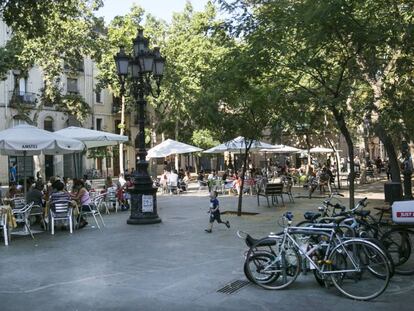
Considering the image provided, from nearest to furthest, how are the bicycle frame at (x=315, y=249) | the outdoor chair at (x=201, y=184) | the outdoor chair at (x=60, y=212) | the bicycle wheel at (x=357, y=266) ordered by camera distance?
1. the bicycle wheel at (x=357, y=266)
2. the bicycle frame at (x=315, y=249)
3. the outdoor chair at (x=60, y=212)
4. the outdoor chair at (x=201, y=184)

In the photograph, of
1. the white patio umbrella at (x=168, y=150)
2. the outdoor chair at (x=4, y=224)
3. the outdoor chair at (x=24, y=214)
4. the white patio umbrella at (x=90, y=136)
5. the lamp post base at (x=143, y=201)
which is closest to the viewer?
the outdoor chair at (x=4, y=224)

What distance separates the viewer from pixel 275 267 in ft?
21.3

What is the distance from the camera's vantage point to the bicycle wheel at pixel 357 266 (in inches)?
236

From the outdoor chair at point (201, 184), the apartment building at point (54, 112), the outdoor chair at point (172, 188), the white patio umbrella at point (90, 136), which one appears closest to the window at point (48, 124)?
the apartment building at point (54, 112)

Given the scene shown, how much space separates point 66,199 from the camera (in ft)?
38.3

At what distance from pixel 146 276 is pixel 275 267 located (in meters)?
1.92

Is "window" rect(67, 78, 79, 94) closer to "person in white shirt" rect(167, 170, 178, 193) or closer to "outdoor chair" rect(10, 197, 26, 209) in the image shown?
"person in white shirt" rect(167, 170, 178, 193)

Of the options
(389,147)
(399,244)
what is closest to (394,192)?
(389,147)

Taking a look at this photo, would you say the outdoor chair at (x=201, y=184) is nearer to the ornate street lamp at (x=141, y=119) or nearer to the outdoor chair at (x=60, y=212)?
the ornate street lamp at (x=141, y=119)

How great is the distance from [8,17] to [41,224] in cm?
594

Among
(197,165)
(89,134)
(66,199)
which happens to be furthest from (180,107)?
(66,199)

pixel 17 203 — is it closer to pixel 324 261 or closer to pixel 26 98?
pixel 324 261

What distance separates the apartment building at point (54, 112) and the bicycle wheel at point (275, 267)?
2714 cm

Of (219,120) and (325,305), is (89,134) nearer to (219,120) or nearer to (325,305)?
(219,120)
